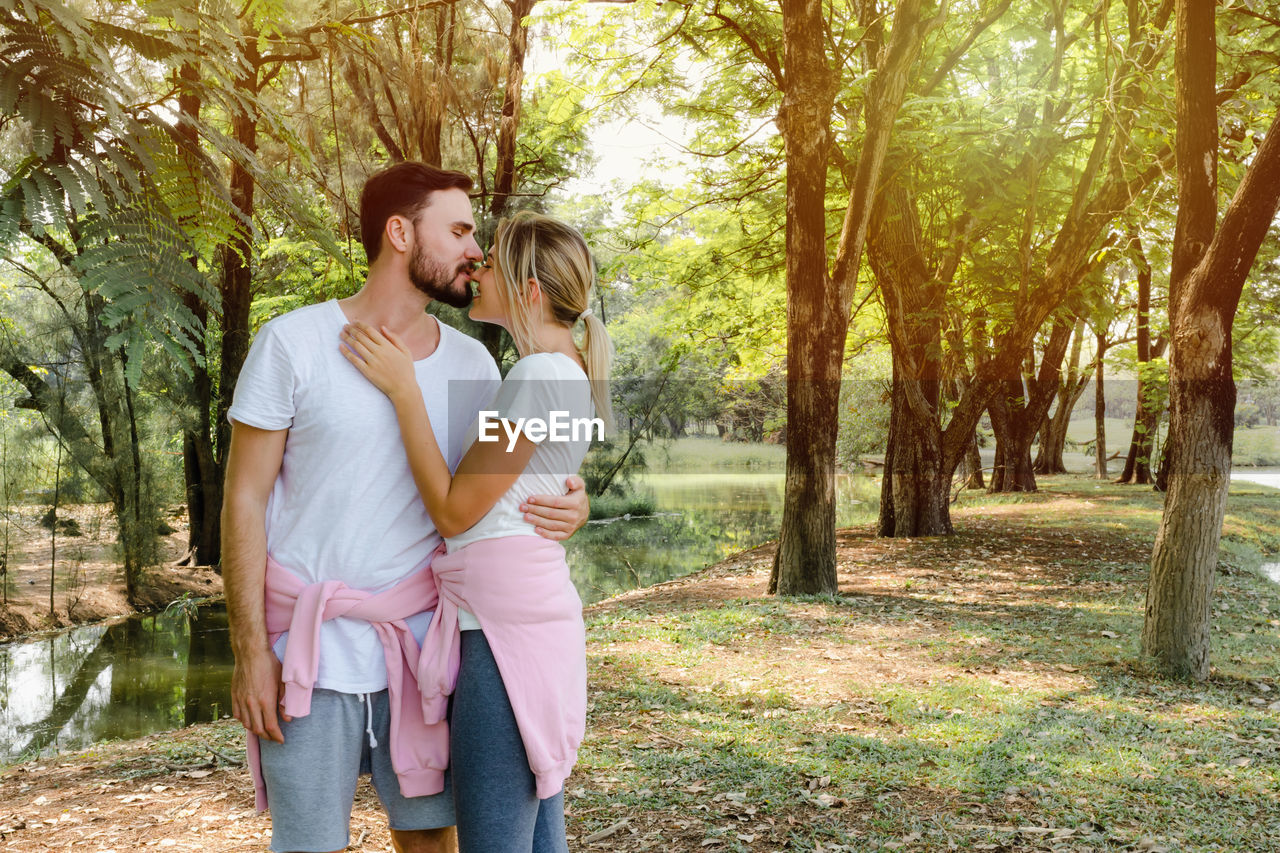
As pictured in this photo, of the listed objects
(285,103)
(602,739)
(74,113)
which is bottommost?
(602,739)

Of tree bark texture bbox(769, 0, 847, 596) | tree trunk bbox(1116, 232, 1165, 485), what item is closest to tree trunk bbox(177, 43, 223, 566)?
tree bark texture bbox(769, 0, 847, 596)

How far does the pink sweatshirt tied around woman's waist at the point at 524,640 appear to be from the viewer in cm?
182

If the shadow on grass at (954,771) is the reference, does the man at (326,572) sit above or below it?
above

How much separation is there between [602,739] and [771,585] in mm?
4496

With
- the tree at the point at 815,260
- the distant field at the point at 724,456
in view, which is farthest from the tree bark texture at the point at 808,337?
the distant field at the point at 724,456

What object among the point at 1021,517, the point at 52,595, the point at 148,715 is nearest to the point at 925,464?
the point at 1021,517

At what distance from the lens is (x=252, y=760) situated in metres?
1.96

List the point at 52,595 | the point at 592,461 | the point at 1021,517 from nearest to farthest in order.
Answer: the point at 52,595 → the point at 1021,517 → the point at 592,461

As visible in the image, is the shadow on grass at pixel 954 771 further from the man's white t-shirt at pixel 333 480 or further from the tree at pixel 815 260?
the tree at pixel 815 260

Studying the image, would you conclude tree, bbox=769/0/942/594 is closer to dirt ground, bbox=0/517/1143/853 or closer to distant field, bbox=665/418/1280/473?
dirt ground, bbox=0/517/1143/853

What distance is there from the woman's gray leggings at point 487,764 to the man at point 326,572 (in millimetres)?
167

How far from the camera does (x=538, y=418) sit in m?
1.85

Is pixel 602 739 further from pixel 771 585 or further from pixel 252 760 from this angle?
pixel 771 585

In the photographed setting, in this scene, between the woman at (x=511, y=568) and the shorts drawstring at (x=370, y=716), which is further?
the shorts drawstring at (x=370, y=716)
